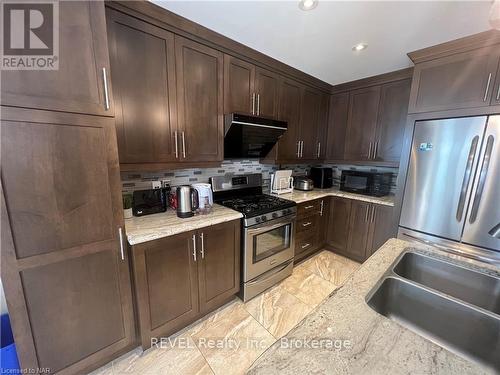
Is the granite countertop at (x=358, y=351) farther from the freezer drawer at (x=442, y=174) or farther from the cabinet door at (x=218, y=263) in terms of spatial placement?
the freezer drawer at (x=442, y=174)

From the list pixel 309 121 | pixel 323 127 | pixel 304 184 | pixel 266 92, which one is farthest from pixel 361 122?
pixel 266 92

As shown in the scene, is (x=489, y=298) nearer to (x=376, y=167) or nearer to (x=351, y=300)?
(x=351, y=300)

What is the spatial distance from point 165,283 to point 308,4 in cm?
215

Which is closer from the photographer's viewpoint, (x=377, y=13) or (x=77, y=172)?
(x=77, y=172)

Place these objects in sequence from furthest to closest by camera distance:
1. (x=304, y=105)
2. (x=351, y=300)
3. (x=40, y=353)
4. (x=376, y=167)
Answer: (x=376, y=167) → (x=304, y=105) → (x=40, y=353) → (x=351, y=300)

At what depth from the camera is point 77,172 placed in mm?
1096

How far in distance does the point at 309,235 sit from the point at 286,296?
0.87 metres

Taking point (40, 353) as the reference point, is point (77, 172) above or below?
above

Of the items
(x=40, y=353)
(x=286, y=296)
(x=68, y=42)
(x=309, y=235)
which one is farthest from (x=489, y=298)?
(x=68, y=42)

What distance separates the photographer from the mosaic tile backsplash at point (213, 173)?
1.76 meters

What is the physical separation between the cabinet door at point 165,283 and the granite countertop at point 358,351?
1.06 metres

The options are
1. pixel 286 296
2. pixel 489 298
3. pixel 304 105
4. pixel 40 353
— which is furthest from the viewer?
→ pixel 304 105

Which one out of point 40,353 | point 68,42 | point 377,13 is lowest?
point 40,353

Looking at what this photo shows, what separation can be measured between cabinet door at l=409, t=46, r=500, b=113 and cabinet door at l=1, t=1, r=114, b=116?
8.36 feet
